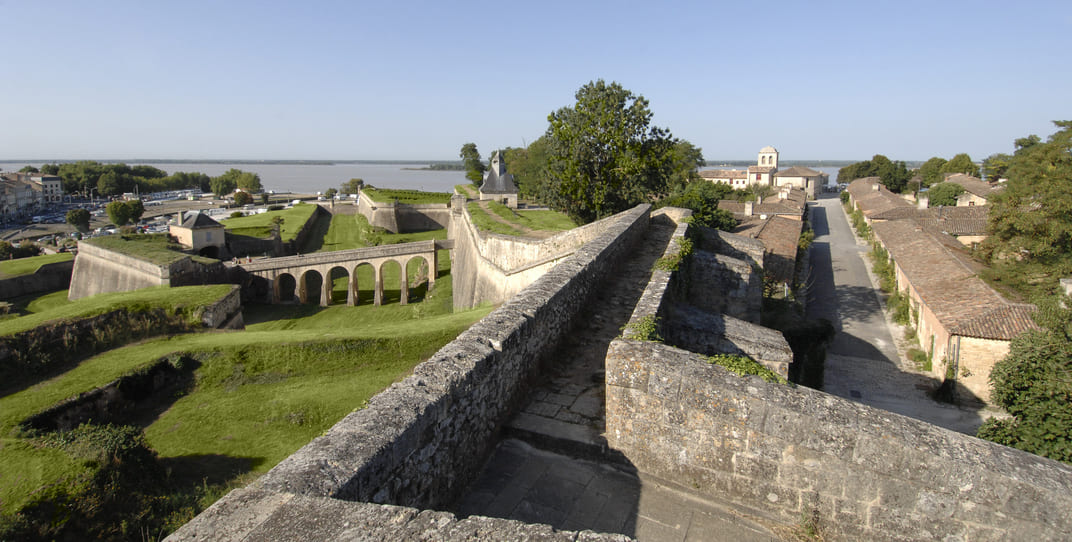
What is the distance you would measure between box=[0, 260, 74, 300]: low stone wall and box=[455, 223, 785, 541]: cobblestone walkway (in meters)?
40.7

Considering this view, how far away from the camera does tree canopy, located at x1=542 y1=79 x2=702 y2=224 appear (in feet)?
71.2

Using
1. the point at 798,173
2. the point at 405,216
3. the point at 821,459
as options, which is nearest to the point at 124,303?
the point at 821,459

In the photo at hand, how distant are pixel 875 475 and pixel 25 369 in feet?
61.0

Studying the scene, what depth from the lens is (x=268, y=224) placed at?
47562 millimetres

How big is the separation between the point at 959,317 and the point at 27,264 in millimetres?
49836

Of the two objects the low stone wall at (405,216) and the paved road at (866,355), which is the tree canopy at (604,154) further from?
the low stone wall at (405,216)

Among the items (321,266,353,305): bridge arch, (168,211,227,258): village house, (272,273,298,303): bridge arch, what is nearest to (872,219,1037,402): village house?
(321,266,353,305): bridge arch

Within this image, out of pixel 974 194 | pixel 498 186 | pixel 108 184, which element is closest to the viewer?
pixel 498 186

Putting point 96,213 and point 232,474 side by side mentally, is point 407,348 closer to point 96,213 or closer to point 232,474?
point 232,474

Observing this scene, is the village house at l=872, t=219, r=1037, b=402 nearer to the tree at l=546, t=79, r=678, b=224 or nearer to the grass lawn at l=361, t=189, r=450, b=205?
the tree at l=546, t=79, r=678, b=224

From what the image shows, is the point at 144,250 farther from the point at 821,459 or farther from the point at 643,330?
the point at 821,459

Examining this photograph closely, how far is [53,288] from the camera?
3500 centimetres

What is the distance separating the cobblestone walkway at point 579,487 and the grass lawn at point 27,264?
41.9m

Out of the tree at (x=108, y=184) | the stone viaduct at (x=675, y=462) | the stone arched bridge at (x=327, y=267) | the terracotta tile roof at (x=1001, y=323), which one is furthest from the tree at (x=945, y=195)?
the tree at (x=108, y=184)
